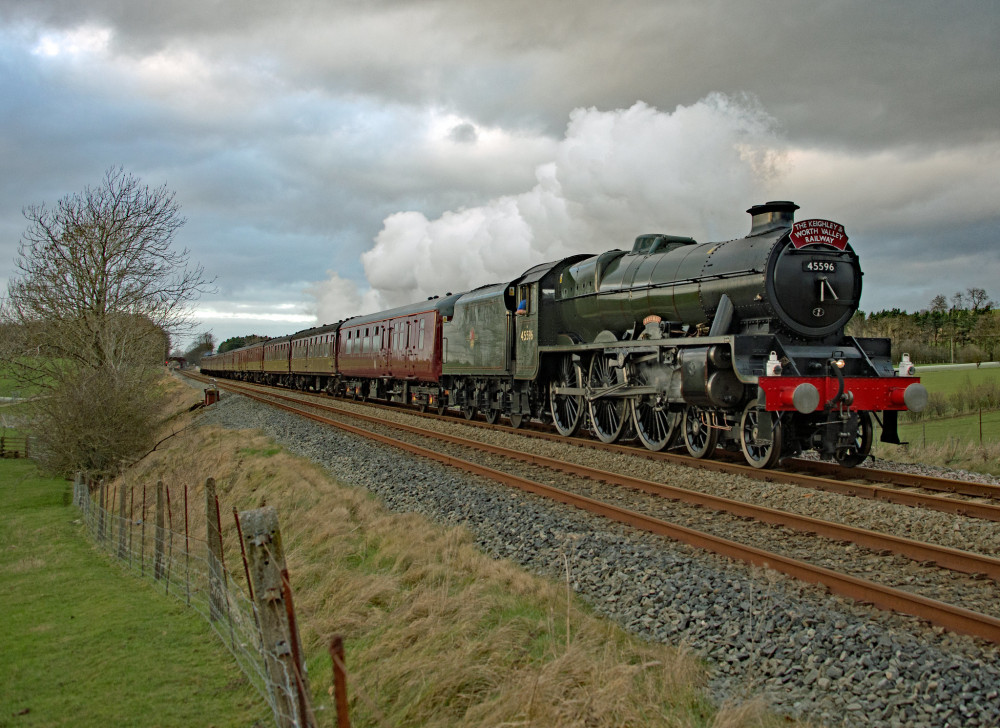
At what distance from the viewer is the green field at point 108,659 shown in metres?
4.27

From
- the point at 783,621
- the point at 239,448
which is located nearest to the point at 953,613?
the point at 783,621

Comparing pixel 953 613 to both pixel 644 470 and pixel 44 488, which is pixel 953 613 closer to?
pixel 644 470

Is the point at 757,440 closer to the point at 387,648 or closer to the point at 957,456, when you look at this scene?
the point at 957,456

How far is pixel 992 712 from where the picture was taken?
333 centimetres

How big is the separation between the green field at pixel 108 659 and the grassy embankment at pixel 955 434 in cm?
1165

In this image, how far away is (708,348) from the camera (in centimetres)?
966

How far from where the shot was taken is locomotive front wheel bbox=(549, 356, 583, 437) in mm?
13844

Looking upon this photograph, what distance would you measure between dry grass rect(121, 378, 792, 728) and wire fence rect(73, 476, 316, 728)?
36 cm

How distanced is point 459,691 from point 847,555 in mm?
3920

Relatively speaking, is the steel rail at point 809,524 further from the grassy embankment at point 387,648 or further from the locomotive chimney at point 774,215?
the locomotive chimney at point 774,215

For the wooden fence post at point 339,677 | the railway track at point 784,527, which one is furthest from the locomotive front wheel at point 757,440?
the wooden fence post at point 339,677

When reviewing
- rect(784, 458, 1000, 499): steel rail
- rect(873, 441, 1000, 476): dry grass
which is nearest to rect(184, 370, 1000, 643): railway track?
rect(784, 458, 1000, 499): steel rail

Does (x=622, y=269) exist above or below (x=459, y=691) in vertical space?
above

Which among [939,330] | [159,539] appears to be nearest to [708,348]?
[159,539]
